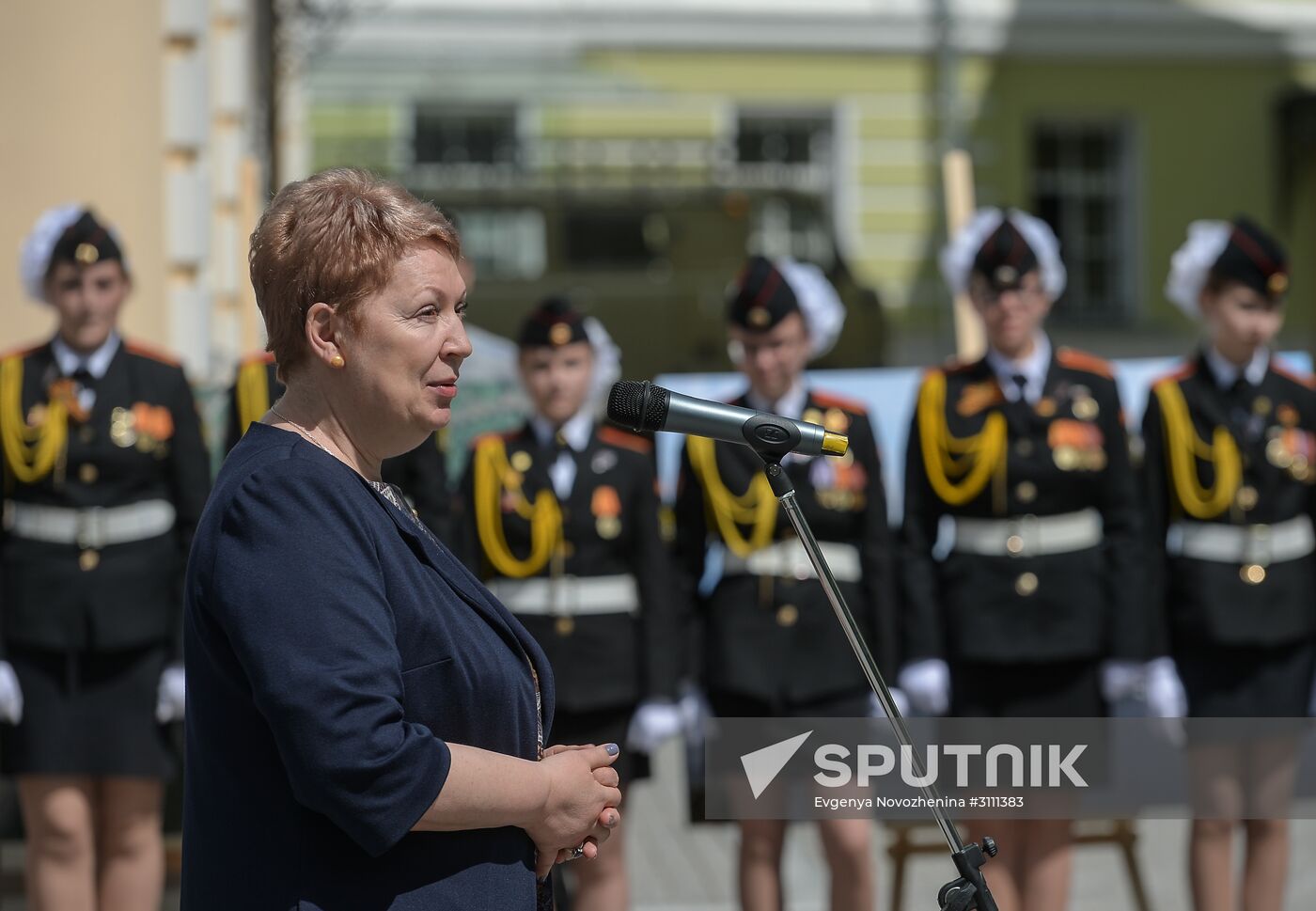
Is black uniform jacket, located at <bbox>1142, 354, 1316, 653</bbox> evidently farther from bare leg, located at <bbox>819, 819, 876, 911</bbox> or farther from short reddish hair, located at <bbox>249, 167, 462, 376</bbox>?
short reddish hair, located at <bbox>249, 167, 462, 376</bbox>

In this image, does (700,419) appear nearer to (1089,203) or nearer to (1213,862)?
Result: (1213,862)

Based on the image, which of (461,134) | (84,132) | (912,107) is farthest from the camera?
(912,107)

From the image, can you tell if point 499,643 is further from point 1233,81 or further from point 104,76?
point 1233,81

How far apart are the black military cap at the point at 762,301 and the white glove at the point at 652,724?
3.30 ft

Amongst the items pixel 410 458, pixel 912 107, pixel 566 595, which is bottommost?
pixel 566 595

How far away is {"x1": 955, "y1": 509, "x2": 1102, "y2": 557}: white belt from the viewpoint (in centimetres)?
438

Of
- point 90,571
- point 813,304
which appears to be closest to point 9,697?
point 90,571

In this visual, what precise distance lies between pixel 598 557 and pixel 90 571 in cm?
126

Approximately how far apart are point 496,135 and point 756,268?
14520mm

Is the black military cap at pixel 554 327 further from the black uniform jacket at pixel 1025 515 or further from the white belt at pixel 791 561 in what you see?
the black uniform jacket at pixel 1025 515

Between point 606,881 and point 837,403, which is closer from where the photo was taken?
point 606,881

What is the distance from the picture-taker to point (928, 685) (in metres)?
4.35

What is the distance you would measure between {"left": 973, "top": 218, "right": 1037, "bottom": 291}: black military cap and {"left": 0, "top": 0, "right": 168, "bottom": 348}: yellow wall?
3.34 meters

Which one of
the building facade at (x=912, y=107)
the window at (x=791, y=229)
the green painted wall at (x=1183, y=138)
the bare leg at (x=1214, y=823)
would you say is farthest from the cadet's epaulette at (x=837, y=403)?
the green painted wall at (x=1183, y=138)
